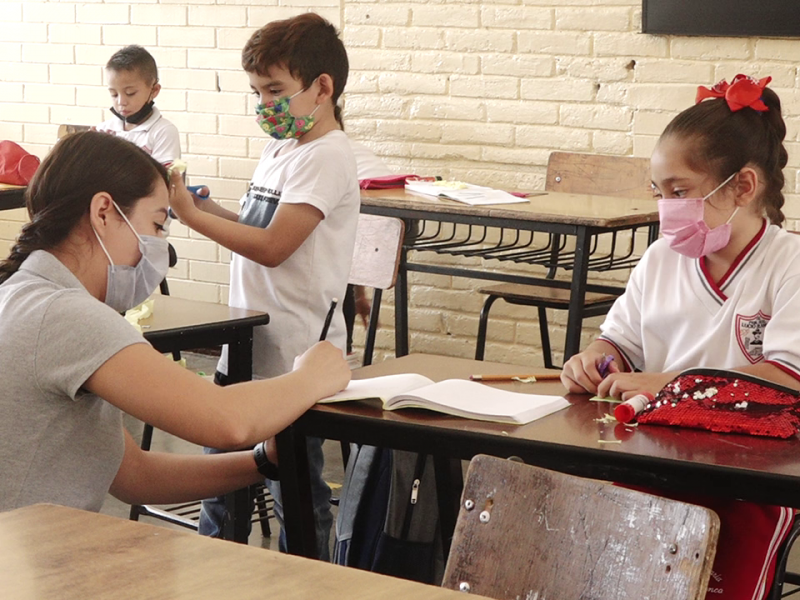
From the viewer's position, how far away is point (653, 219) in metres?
3.15

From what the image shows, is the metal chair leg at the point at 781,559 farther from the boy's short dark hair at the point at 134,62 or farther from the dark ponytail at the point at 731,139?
the boy's short dark hair at the point at 134,62

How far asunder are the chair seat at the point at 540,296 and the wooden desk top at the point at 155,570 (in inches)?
92.6

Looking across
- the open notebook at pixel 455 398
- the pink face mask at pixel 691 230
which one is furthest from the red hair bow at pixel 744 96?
the open notebook at pixel 455 398

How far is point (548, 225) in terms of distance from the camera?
121 inches

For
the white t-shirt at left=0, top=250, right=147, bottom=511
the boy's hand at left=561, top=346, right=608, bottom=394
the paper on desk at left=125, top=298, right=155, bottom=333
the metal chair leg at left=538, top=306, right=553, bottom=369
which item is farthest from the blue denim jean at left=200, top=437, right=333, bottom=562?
the metal chair leg at left=538, top=306, right=553, bottom=369

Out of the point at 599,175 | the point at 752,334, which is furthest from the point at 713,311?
the point at 599,175

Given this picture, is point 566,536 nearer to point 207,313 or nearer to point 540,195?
point 207,313

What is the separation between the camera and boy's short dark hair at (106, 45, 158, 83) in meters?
4.55

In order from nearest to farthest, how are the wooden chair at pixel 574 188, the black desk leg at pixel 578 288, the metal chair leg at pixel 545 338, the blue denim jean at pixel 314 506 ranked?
the blue denim jean at pixel 314 506
the black desk leg at pixel 578 288
the wooden chair at pixel 574 188
the metal chair leg at pixel 545 338

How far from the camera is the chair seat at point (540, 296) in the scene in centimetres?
341

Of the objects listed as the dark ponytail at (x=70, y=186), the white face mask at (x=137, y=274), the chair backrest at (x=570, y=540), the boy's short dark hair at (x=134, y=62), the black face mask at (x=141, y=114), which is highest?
the boy's short dark hair at (x=134, y=62)

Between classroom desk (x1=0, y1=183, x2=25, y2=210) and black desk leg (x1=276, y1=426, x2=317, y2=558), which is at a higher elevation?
classroom desk (x1=0, y1=183, x2=25, y2=210)

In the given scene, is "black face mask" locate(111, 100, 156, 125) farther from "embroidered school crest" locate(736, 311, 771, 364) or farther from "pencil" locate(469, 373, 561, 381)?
"embroidered school crest" locate(736, 311, 771, 364)

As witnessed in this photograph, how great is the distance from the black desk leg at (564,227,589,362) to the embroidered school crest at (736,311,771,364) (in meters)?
1.31
